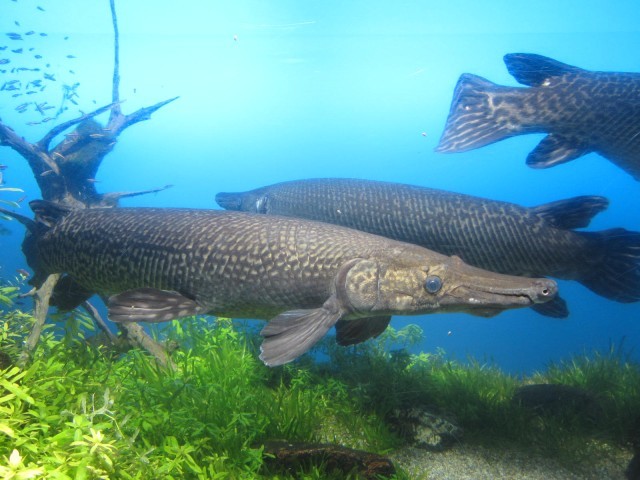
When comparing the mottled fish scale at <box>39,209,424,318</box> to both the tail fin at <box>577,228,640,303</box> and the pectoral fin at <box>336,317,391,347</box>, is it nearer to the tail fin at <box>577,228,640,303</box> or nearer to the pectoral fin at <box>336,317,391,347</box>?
the pectoral fin at <box>336,317,391,347</box>

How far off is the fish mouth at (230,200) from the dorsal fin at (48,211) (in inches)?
155

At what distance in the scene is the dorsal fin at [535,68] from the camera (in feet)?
17.3

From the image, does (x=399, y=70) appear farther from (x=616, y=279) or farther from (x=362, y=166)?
(x=616, y=279)

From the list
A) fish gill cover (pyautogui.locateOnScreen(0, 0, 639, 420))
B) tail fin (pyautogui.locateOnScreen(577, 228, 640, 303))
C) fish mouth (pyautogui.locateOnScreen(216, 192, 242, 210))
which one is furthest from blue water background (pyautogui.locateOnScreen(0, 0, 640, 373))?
tail fin (pyautogui.locateOnScreen(577, 228, 640, 303))

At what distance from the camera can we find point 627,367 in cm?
684

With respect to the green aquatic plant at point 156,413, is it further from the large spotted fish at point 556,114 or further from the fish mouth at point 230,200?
the large spotted fish at point 556,114

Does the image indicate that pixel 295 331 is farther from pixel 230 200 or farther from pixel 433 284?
pixel 230 200

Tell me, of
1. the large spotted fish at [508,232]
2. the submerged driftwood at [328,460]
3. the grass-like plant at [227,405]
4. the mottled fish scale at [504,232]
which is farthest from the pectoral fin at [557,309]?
the submerged driftwood at [328,460]

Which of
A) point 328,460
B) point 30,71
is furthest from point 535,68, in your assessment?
point 30,71

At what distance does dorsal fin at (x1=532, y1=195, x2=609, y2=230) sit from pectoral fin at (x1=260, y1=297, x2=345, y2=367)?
12.1 ft

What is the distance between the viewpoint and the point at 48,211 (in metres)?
5.35

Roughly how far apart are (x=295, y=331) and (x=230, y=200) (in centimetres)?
624

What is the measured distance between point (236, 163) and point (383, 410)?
60160mm

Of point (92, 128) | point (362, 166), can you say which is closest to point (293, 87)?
point (362, 166)
